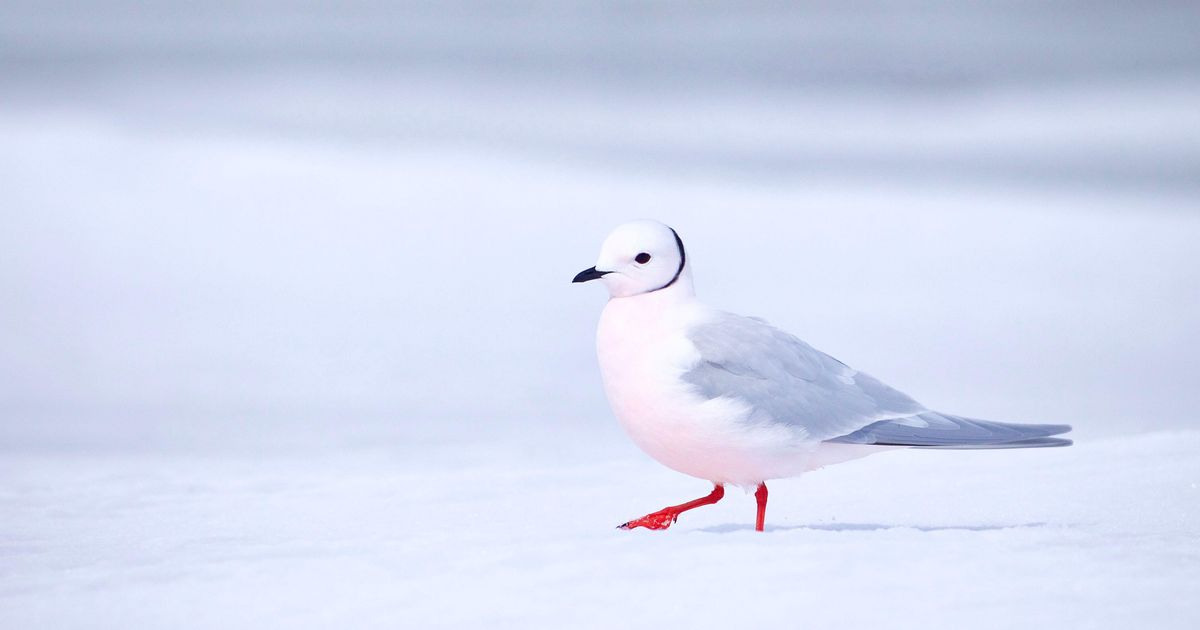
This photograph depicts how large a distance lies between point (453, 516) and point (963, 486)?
1975 mm

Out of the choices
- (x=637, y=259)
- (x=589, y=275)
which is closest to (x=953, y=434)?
(x=637, y=259)

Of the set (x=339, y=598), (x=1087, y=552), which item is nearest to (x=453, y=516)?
(x=339, y=598)

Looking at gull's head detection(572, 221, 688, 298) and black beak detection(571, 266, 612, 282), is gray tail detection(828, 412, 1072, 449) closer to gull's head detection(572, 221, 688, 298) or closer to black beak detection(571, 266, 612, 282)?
gull's head detection(572, 221, 688, 298)

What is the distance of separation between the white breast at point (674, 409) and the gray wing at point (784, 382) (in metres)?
0.04

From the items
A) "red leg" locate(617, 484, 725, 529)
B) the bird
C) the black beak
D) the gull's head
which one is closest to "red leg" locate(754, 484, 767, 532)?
the bird

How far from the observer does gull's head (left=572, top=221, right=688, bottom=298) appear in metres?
4.10

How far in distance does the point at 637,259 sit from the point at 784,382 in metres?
0.60

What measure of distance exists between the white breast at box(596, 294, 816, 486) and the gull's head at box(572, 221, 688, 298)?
0.05 metres

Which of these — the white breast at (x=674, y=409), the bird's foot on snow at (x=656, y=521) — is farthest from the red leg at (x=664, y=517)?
the white breast at (x=674, y=409)

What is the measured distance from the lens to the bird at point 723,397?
3.98 meters

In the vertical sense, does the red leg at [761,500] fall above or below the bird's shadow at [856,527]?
above

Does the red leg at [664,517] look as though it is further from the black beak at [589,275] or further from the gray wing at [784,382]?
the black beak at [589,275]

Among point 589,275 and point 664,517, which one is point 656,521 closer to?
point 664,517

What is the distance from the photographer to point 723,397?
13.0 feet
